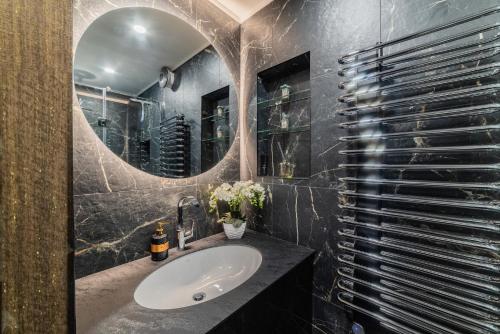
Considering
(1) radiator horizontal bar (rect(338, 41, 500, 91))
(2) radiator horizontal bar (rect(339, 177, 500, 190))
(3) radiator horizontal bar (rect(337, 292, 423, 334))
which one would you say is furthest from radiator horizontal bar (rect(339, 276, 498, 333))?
(1) radiator horizontal bar (rect(338, 41, 500, 91))

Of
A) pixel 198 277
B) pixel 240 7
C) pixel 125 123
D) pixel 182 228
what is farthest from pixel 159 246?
pixel 240 7

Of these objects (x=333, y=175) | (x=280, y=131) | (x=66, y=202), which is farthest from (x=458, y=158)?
(x=66, y=202)

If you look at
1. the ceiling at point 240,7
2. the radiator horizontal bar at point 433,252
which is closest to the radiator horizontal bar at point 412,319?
the radiator horizontal bar at point 433,252

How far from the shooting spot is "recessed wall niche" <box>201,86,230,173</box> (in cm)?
140

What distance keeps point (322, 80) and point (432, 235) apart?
89 cm

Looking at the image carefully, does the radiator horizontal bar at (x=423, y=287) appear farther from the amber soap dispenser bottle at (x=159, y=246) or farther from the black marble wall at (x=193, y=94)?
the black marble wall at (x=193, y=94)

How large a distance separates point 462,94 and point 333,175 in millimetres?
577

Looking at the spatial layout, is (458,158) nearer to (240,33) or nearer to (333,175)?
(333,175)

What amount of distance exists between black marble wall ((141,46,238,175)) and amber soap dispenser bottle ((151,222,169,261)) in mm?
→ 327

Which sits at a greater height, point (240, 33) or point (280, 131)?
point (240, 33)

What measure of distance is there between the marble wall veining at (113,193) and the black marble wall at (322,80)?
1.62 ft

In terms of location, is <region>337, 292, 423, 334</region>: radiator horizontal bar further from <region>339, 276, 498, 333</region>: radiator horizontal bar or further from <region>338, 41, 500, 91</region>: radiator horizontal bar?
<region>338, 41, 500, 91</region>: radiator horizontal bar

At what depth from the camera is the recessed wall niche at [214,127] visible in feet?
4.60

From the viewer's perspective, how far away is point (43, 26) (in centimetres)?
28
